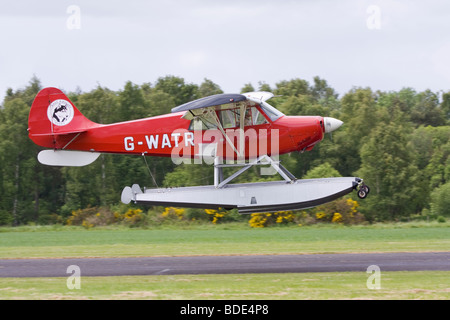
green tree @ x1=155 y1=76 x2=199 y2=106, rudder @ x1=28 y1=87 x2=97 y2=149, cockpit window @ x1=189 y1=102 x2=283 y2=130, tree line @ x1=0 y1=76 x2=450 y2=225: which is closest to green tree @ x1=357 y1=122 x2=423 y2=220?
tree line @ x1=0 y1=76 x2=450 y2=225

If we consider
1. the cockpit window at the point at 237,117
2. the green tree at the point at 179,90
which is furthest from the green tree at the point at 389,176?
the cockpit window at the point at 237,117

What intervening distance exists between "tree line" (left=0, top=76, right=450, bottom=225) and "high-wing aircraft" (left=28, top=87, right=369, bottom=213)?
18.5 m

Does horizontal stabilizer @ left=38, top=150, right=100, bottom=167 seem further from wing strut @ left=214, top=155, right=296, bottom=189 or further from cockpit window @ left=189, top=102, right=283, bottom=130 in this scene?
wing strut @ left=214, top=155, right=296, bottom=189

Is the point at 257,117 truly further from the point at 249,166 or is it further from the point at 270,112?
the point at 249,166

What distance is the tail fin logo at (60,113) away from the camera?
19203mm

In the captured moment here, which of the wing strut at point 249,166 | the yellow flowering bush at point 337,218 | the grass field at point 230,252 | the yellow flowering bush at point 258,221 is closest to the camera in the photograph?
the grass field at point 230,252

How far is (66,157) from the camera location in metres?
19.2

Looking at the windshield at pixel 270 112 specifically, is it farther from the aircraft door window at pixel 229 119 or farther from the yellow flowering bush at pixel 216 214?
A: the yellow flowering bush at pixel 216 214

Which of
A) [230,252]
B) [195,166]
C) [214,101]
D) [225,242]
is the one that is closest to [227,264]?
[230,252]

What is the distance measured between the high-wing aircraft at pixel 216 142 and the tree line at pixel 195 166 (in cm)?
1849

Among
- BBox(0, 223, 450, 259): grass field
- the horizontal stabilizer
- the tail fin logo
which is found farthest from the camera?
BBox(0, 223, 450, 259): grass field

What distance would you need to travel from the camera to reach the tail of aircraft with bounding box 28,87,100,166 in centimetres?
1909
